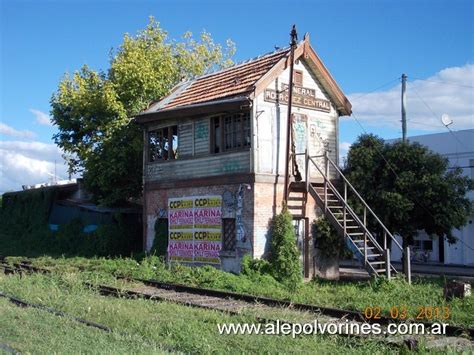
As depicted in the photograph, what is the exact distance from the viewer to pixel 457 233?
1270 inches

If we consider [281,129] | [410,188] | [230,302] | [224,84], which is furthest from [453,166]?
[230,302]

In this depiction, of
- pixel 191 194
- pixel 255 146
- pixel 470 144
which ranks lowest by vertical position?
pixel 191 194

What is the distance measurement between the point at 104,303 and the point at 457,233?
25740 mm

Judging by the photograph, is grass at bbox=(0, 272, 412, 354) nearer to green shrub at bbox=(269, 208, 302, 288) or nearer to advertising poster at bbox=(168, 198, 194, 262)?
green shrub at bbox=(269, 208, 302, 288)

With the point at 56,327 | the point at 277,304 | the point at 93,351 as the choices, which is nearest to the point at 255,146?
the point at 277,304

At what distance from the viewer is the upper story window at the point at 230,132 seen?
60.5ft

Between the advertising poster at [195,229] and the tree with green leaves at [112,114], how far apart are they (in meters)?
5.71

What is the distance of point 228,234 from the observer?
1867 centimetres

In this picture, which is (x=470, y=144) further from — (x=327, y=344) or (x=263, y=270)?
(x=327, y=344)

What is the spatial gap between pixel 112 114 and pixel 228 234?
10705 mm

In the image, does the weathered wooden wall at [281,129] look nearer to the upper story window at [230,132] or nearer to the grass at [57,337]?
the upper story window at [230,132]

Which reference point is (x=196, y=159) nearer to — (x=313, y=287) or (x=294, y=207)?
(x=294, y=207)

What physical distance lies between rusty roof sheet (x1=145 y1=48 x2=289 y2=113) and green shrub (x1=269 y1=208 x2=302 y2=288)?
4.28 m

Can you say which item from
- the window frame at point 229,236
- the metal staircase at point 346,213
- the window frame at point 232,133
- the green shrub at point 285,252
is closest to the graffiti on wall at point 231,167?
the window frame at point 232,133
